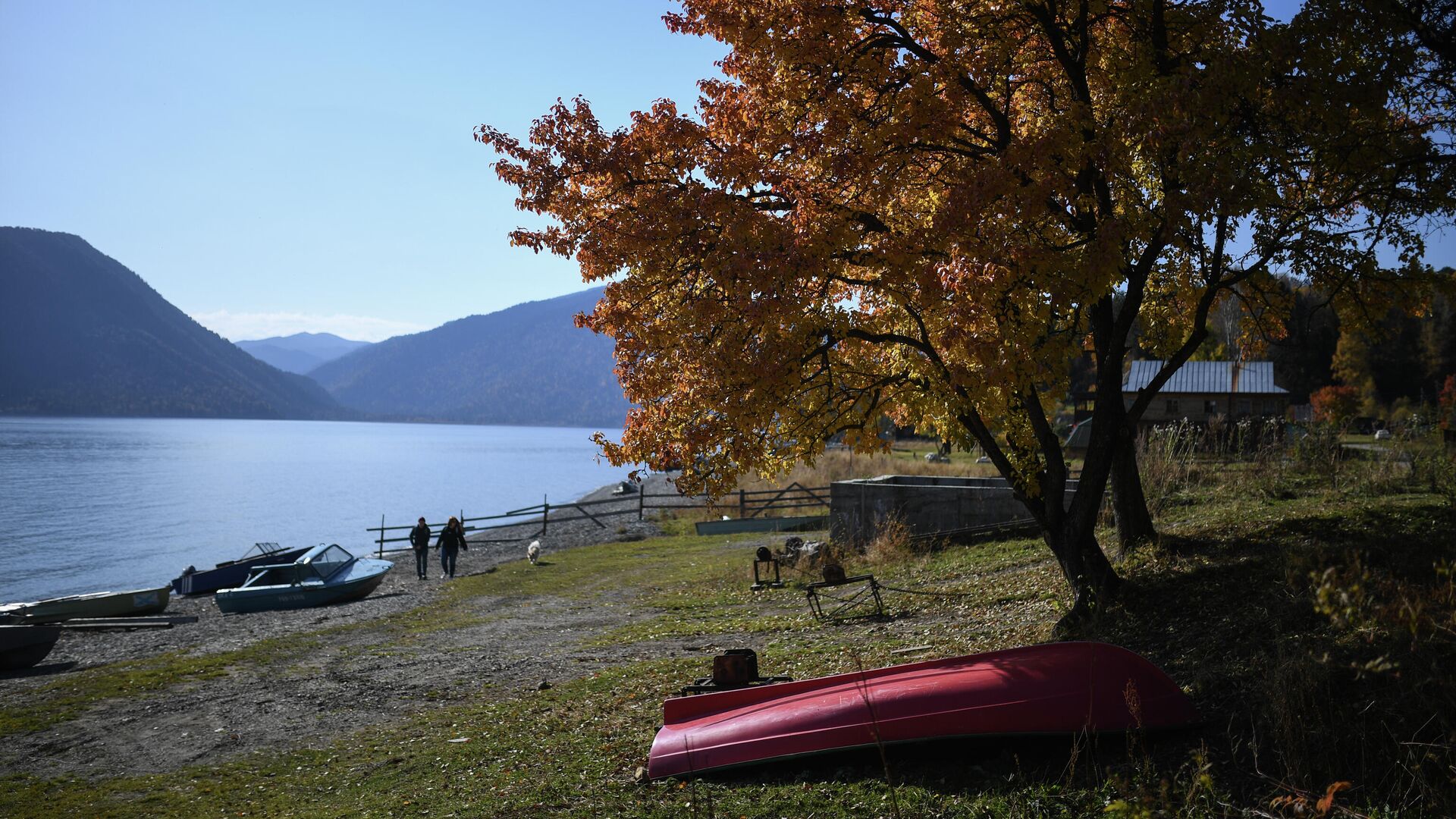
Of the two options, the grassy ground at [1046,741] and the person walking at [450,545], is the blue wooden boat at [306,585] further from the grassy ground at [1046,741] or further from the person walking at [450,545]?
the grassy ground at [1046,741]

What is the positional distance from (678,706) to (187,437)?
7161 inches

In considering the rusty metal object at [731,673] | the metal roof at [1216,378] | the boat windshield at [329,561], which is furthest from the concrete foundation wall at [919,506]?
the metal roof at [1216,378]

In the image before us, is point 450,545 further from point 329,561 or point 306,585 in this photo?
point 306,585

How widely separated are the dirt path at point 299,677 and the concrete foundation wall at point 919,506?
5939 mm

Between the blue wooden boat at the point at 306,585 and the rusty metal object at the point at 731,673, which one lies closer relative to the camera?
the rusty metal object at the point at 731,673

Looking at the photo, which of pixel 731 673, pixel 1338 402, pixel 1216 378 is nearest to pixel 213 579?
pixel 731 673

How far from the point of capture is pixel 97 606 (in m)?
23.7

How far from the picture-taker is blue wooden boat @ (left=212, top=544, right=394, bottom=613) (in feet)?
83.4

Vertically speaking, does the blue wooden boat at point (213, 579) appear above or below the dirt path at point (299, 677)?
below

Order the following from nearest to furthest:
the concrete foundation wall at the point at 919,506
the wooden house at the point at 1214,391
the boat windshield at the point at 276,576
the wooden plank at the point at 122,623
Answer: the concrete foundation wall at the point at 919,506, the wooden plank at the point at 122,623, the boat windshield at the point at 276,576, the wooden house at the point at 1214,391

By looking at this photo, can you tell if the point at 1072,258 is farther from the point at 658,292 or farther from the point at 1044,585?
the point at 1044,585

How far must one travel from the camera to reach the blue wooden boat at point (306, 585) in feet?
83.4

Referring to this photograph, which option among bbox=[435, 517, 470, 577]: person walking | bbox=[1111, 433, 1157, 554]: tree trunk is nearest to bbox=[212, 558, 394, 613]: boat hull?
bbox=[435, 517, 470, 577]: person walking

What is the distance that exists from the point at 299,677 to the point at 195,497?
64.2 m
